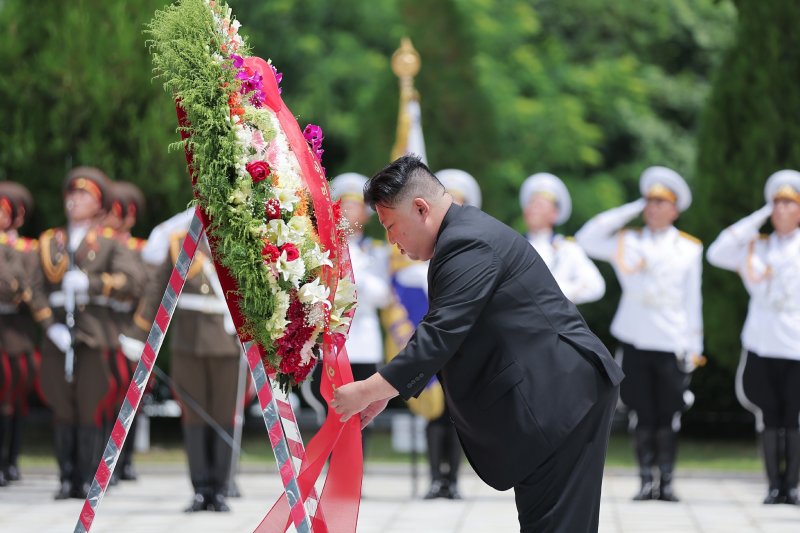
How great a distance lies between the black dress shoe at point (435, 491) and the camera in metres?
10.3

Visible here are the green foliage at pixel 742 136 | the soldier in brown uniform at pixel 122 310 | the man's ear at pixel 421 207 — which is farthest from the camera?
the green foliage at pixel 742 136

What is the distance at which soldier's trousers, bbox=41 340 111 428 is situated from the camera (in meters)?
10.1

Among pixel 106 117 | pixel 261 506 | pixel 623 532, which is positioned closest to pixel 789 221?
pixel 623 532

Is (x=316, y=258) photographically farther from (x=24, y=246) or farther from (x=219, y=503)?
(x=24, y=246)

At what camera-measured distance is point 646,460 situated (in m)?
10.3

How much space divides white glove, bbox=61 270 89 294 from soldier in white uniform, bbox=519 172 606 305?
314cm

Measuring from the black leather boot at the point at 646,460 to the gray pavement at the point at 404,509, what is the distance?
14 centimetres

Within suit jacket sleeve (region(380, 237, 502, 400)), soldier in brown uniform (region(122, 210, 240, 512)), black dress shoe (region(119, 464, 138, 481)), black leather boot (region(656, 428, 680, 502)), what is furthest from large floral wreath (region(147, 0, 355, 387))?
black dress shoe (region(119, 464, 138, 481))

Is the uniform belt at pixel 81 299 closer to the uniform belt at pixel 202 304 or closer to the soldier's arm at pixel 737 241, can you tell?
the uniform belt at pixel 202 304

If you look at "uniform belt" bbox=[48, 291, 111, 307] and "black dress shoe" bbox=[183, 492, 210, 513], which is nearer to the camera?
"black dress shoe" bbox=[183, 492, 210, 513]

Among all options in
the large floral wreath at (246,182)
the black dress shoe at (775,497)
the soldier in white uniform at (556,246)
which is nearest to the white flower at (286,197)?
the large floral wreath at (246,182)

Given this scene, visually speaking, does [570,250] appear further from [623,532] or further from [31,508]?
[31,508]

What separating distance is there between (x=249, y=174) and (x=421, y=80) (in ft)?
39.2

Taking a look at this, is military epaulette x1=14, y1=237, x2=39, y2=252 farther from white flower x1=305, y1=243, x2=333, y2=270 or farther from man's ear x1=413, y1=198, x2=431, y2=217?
man's ear x1=413, y1=198, x2=431, y2=217
